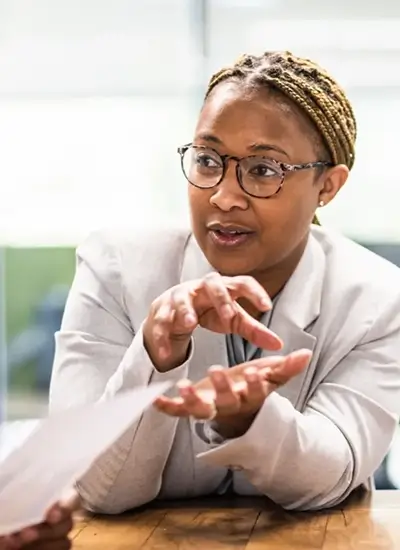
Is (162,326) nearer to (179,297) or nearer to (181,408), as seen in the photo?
(179,297)

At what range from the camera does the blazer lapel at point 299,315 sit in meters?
1.38

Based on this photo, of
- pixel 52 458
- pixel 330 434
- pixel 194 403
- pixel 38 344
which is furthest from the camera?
pixel 38 344

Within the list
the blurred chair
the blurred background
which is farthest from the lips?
the blurred chair

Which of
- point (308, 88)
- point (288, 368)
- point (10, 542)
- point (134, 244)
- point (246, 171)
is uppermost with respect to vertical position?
point (308, 88)

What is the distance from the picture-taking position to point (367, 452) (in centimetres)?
132

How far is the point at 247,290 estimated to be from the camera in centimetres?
115

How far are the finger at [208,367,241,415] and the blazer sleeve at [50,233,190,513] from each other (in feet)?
0.46

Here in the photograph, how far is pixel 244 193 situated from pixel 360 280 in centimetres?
23

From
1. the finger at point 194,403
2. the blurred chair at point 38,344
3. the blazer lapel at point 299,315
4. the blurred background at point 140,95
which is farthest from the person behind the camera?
the blurred chair at point 38,344

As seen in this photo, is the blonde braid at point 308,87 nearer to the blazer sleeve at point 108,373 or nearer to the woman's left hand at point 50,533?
the blazer sleeve at point 108,373

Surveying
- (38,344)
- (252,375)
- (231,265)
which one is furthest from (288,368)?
(38,344)

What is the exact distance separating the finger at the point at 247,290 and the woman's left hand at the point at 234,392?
7 centimetres

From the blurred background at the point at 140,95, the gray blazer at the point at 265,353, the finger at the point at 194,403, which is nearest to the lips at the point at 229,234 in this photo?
the gray blazer at the point at 265,353

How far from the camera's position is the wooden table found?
1.11 m
